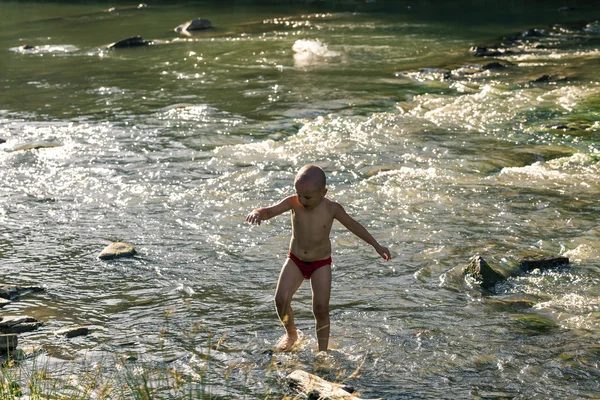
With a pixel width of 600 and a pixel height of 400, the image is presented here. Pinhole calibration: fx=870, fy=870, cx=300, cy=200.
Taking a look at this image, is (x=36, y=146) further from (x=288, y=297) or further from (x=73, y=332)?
(x=288, y=297)

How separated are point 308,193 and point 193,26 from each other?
70.5ft

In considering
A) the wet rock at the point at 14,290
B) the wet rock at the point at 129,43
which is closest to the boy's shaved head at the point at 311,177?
the wet rock at the point at 14,290

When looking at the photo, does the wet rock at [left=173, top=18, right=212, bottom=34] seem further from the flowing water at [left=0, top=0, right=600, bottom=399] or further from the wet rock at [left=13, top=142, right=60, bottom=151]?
the wet rock at [left=13, top=142, right=60, bottom=151]

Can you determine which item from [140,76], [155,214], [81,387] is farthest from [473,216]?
[140,76]

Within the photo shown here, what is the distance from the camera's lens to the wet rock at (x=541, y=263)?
731 centimetres

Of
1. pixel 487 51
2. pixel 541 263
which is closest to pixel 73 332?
pixel 541 263

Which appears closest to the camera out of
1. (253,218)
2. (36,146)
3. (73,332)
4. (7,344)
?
(253,218)

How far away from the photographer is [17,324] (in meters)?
6.24

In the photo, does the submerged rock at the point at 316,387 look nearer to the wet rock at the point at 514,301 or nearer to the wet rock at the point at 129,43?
the wet rock at the point at 514,301

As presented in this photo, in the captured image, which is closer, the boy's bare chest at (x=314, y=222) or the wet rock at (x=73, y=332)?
the boy's bare chest at (x=314, y=222)

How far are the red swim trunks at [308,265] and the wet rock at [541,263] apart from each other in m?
2.23

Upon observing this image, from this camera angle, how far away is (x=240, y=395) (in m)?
5.20

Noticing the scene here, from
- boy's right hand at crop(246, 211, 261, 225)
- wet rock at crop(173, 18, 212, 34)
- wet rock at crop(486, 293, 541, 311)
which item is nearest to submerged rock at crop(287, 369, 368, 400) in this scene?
boy's right hand at crop(246, 211, 261, 225)

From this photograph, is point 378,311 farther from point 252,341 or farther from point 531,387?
point 531,387
